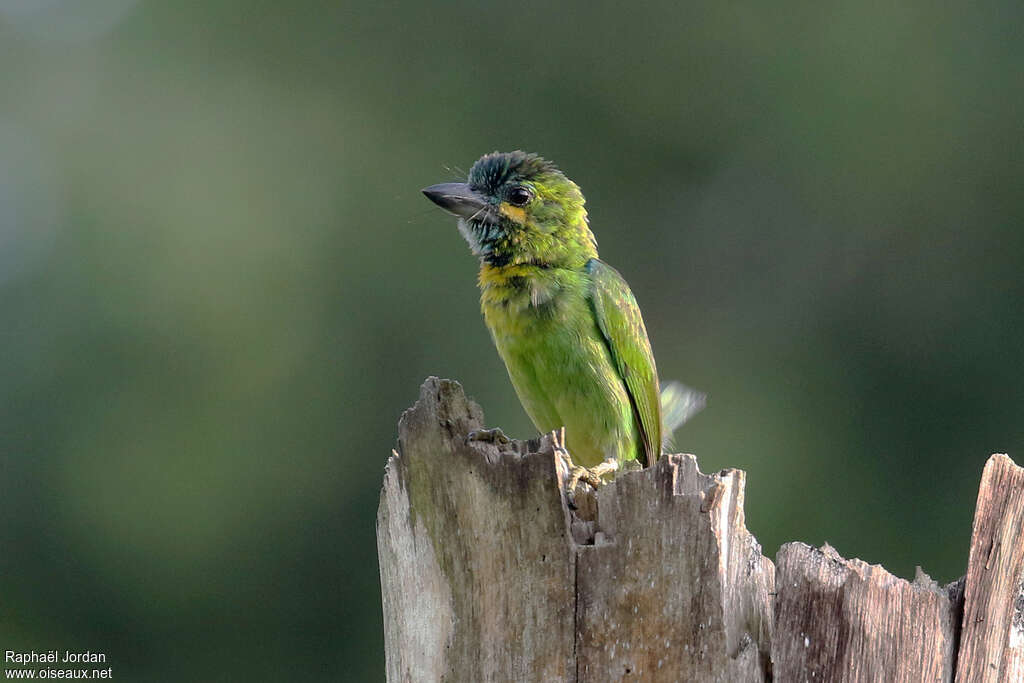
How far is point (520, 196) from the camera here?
17.0ft

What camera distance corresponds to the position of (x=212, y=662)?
41.6 feet

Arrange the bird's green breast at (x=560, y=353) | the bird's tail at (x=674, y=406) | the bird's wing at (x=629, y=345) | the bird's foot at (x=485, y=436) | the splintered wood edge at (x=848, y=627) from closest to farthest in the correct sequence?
the splintered wood edge at (x=848, y=627) → the bird's foot at (x=485, y=436) → the bird's green breast at (x=560, y=353) → the bird's wing at (x=629, y=345) → the bird's tail at (x=674, y=406)

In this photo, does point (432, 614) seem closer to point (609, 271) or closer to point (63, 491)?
point (609, 271)

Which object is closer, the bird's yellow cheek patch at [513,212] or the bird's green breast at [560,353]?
the bird's green breast at [560,353]

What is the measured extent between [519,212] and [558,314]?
1.53ft

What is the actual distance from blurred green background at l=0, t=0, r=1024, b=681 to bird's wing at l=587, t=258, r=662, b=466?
19.5 ft

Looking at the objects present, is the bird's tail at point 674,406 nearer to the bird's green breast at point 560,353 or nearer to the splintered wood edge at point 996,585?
the bird's green breast at point 560,353

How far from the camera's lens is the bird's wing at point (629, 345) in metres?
4.96

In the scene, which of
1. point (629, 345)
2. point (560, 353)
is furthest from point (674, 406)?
point (560, 353)

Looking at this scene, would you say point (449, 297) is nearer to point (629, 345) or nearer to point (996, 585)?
point (629, 345)

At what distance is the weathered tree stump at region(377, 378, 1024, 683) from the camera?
2.83 meters

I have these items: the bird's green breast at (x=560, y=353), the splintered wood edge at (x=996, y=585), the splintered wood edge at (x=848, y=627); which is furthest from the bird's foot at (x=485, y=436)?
the bird's green breast at (x=560, y=353)

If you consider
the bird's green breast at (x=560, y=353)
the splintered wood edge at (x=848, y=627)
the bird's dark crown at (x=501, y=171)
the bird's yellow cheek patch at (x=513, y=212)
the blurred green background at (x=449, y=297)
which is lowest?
the splintered wood edge at (x=848, y=627)

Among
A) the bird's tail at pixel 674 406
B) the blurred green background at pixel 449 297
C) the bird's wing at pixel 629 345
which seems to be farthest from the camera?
the blurred green background at pixel 449 297
